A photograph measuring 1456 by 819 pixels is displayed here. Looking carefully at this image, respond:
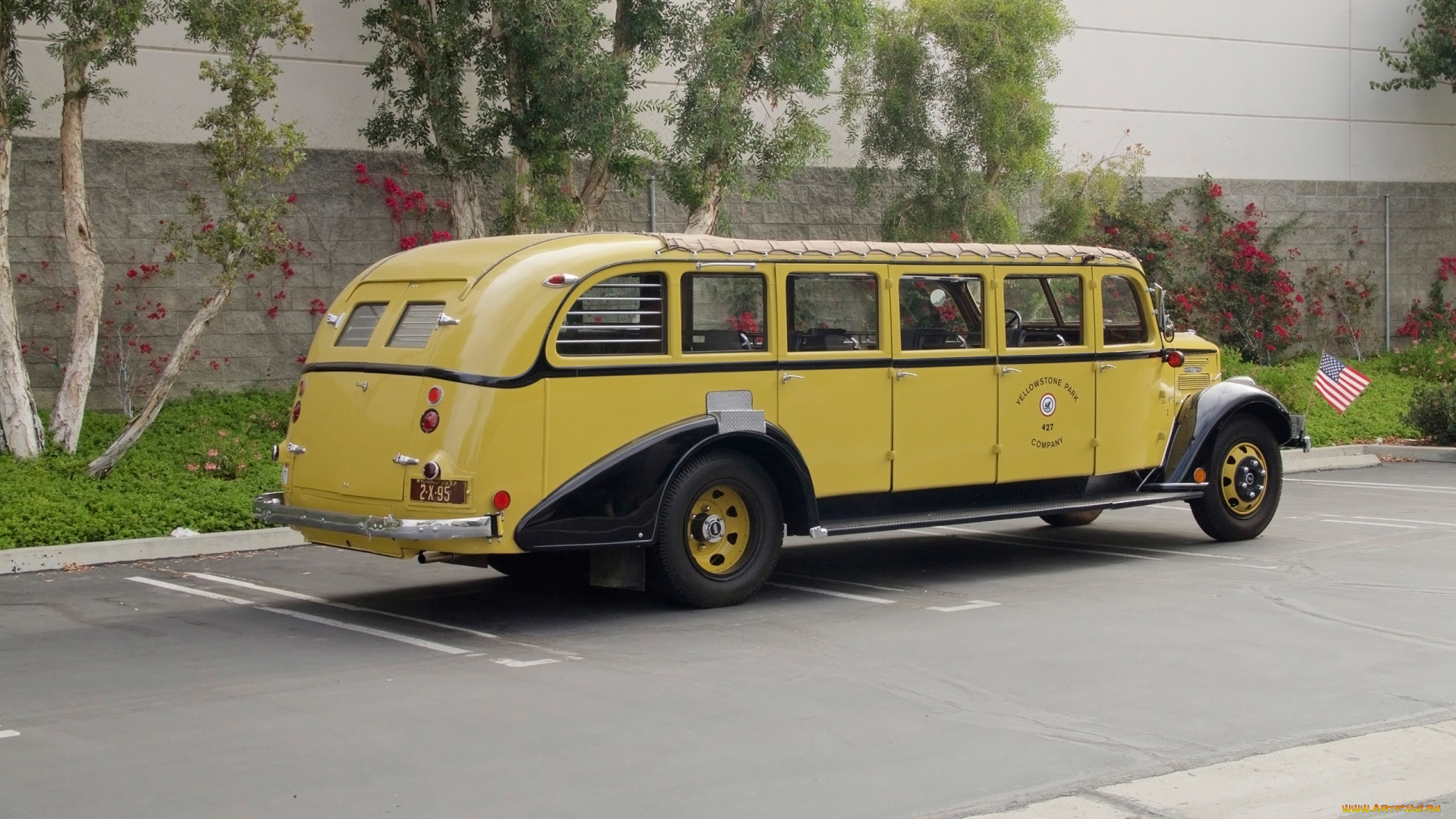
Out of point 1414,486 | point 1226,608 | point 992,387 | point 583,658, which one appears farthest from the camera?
point 1414,486

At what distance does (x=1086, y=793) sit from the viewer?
565 cm

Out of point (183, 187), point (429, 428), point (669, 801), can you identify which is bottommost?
point (669, 801)

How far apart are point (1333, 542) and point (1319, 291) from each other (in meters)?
15.3

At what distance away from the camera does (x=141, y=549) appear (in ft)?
39.2

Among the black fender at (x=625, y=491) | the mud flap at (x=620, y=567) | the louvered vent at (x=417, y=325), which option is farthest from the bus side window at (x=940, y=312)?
the louvered vent at (x=417, y=325)

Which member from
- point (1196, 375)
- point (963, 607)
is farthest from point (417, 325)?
point (1196, 375)

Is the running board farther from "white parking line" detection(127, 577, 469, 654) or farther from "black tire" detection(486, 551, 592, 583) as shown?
"white parking line" detection(127, 577, 469, 654)

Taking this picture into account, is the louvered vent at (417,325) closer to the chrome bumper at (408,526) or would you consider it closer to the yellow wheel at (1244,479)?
the chrome bumper at (408,526)

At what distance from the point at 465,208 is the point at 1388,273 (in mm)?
17978

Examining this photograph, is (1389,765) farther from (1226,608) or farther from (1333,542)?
(1333,542)

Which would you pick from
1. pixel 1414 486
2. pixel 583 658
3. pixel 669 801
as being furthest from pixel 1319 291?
pixel 669 801

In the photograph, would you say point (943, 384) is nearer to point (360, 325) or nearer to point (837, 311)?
point (837, 311)

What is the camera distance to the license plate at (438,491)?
27.9ft

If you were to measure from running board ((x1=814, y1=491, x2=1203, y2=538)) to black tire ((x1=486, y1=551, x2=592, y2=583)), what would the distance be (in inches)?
66.2
